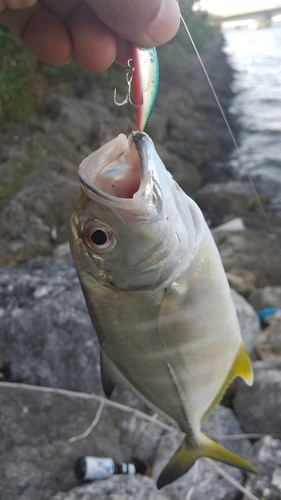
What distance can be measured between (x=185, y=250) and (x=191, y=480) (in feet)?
6.76

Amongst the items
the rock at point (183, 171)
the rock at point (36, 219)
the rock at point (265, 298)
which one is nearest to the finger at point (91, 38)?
the rock at point (36, 219)

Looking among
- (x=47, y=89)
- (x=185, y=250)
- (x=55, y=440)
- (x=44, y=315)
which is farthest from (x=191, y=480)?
(x=47, y=89)

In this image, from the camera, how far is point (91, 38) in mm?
2012

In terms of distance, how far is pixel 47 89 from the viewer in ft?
28.8

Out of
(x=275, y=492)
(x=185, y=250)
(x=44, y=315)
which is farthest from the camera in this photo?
A: (x=44, y=315)

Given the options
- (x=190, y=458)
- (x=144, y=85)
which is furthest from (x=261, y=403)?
(x=144, y=85)

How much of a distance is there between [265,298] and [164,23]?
4199 mm

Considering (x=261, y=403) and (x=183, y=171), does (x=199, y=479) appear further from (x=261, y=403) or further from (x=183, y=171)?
(x=183, y=171)

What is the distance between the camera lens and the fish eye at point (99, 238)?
4.19 feet

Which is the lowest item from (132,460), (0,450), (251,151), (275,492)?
(251,151)

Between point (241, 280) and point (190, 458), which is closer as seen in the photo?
point (190, 458)

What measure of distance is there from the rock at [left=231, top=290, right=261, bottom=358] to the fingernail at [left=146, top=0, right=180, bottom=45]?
11.1 ft

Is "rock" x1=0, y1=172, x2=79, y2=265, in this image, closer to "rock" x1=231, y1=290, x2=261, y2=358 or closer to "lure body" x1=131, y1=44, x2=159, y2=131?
"rock" x1=231, y1=290, x2=261, y2=358

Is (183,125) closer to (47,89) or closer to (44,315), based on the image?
(47,89)
